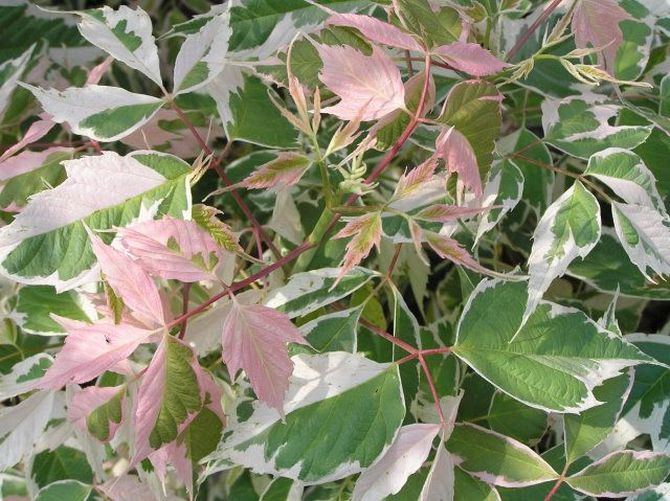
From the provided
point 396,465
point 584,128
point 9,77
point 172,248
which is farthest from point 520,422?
point 9,77

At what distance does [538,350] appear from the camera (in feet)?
1.88

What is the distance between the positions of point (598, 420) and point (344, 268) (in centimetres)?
31

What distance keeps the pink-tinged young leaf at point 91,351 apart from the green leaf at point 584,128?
1.34 feet

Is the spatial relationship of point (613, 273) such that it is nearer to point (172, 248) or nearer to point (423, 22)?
point (423, 22)

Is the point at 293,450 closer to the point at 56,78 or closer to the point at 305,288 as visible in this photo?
the point at 305,288

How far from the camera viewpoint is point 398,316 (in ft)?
2.14

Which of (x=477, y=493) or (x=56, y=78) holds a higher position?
(x=56, y=78)

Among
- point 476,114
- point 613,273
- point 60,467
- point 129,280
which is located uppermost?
point 476,114

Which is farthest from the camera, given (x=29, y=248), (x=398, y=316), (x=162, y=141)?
(x=162, y=141)

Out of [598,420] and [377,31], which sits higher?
[377,31]

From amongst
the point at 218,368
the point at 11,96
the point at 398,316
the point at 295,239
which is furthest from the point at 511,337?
the point at 11,96

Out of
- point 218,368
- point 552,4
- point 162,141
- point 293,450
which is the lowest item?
point 218,368

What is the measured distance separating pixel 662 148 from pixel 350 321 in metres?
0.36

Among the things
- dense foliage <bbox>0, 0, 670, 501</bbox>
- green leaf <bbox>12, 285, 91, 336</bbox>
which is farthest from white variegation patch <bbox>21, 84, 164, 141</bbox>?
green leaf <bbox>12, 285, 91, 336</bbox>
